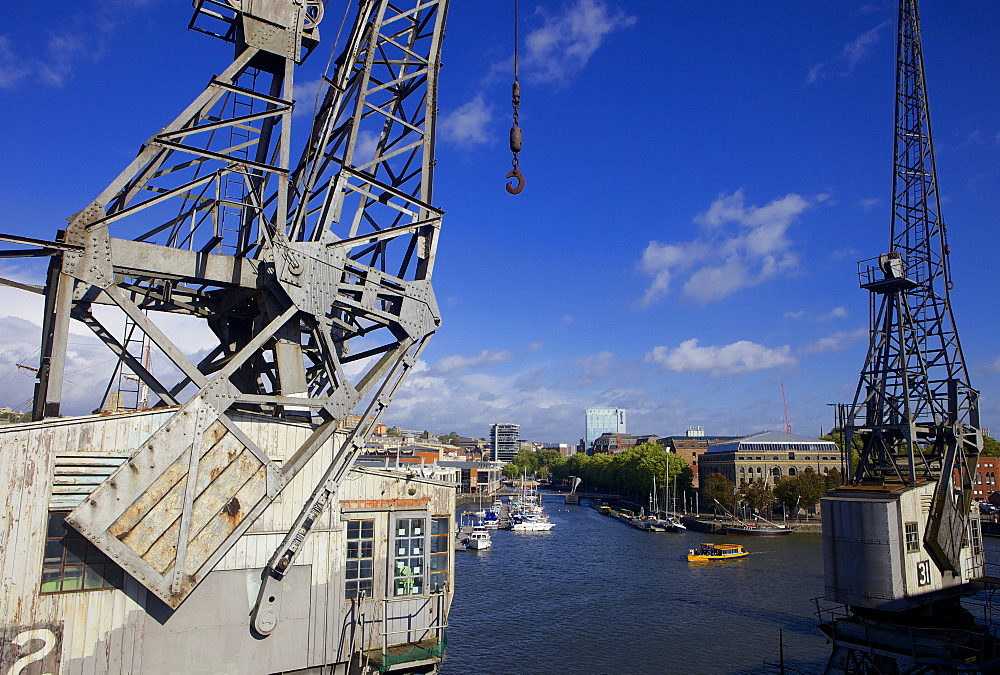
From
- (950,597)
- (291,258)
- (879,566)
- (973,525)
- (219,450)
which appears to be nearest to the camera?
(219,450)

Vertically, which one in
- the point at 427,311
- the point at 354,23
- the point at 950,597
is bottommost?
the point at 950,597

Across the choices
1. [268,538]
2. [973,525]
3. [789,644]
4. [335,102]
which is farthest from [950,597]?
[335,102]

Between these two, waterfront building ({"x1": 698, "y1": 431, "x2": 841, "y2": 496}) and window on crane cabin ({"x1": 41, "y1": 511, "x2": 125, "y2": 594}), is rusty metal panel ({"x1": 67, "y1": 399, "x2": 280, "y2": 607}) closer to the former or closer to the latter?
window on crane cabin ({"x1": 41, "y1": 511, "x2": 125, "y2": 594})

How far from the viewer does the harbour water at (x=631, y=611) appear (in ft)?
123

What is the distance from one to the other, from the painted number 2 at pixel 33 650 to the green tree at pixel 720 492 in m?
103

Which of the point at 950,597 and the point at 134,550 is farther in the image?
the point at 950,597

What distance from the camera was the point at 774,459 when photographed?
395 ft

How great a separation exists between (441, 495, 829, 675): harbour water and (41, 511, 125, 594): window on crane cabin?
1023 inches

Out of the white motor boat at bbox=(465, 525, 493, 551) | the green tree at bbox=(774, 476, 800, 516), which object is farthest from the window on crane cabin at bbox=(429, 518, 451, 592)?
the green tree at bbox=(774, 476, 800, 516)

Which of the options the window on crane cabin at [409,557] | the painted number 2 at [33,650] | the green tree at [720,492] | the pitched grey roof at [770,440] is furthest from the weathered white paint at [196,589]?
the pitched grey roof at [770,440]

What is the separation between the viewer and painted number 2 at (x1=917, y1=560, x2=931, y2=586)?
2909 cm

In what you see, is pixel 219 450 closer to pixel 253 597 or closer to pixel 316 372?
pixel 253 597

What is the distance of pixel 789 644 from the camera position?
1578 inches

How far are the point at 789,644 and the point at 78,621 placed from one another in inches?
1547
